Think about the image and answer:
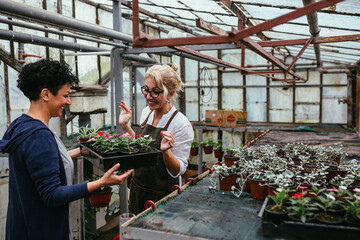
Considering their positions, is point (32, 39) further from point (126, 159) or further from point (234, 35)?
point (234, 35)

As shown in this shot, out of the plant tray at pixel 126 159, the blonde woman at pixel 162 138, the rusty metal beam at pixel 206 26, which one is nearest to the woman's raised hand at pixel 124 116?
the blonde woman at pixel 162 138

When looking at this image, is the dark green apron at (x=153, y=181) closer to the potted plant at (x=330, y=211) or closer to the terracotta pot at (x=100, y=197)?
the terracotta pot at (x=100, y=197)

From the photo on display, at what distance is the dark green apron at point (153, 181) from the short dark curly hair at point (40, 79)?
→ 0.97 meters

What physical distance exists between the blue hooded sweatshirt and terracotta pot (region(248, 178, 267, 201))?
115cm

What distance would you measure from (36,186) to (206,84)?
1010 centimetres

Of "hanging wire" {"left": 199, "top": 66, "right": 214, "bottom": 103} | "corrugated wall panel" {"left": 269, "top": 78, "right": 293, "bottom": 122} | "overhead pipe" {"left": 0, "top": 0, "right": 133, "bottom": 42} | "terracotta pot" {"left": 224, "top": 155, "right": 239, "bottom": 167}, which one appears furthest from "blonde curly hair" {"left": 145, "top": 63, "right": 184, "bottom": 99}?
"hanging wire" {"left": 199, "top": 66, "right": 214, "bottom": 103}

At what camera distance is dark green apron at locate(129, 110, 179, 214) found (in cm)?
240

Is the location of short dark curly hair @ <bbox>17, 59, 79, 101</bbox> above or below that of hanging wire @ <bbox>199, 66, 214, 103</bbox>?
below

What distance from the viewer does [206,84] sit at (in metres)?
11.3

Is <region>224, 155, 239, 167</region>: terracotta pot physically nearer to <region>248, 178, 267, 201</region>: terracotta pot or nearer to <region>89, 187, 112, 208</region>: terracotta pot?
<region>248, 178, 267, 201</region>: terracotta pot

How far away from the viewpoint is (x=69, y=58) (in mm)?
7078

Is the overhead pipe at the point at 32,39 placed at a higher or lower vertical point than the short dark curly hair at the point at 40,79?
higher

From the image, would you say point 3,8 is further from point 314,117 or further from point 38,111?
point 314,117

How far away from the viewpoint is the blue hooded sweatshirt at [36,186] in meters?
1.48
